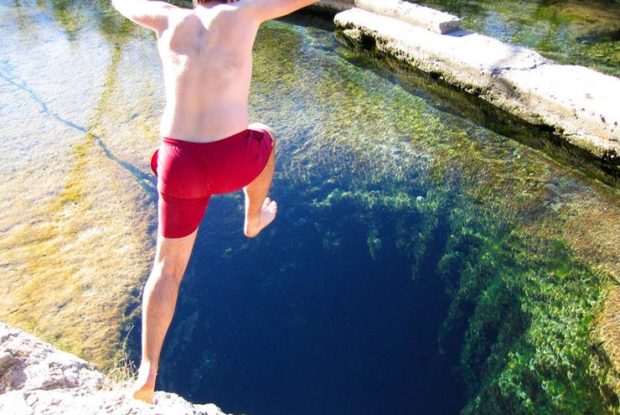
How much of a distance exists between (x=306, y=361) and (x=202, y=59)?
128 centimetres

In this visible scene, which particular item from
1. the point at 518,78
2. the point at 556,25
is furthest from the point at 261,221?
the point at 556,25

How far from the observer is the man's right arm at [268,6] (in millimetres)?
2059

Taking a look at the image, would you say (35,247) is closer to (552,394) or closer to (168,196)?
(168,196)

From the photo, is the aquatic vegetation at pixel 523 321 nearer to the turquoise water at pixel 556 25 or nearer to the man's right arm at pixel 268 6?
the man's right arm at pixel 268 6

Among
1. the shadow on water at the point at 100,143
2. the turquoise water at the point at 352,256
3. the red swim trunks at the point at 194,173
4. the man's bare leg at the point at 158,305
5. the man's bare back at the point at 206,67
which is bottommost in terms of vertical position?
the shadow on water at the point at 100,143

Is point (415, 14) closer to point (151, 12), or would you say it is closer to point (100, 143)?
point (100, 143)

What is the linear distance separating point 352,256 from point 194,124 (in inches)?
52.5

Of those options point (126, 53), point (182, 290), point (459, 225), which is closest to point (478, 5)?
point (126, 53)

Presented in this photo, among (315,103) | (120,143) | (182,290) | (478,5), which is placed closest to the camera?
(182,290)

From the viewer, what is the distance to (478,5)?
21.9 ft

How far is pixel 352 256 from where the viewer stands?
315 cm

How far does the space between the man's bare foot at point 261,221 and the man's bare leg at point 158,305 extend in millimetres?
481

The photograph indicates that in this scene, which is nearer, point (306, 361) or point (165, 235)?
point (165, 235)

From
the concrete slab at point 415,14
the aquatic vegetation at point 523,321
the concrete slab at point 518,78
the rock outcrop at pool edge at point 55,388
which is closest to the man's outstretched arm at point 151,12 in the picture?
the rock outcrop at pool edge at point 55,388
